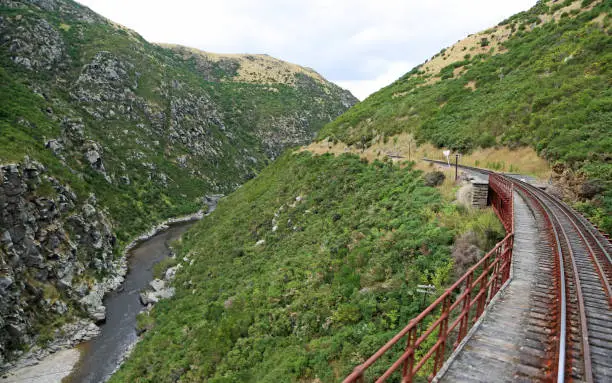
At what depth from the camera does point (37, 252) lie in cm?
3606

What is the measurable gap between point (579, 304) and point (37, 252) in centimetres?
4737

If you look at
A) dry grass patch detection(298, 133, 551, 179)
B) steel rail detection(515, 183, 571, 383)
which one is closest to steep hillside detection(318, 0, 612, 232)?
dry grass patch detection(298, 133, 551, 179)

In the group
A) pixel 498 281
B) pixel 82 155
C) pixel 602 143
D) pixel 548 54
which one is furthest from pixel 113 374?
pixel 548 54

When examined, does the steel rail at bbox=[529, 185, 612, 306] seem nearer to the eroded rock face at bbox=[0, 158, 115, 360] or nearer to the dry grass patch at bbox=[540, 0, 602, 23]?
the eroded rock face at bbox=[0, 158, 115, 360]

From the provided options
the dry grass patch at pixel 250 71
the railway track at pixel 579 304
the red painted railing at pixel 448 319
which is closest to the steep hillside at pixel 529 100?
the railway track at pixel 579 304

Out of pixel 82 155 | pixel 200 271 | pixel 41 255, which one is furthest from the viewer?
pixel 82 155

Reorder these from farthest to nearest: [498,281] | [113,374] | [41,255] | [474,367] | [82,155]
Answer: [82,155] → [41,255] → [113,374] → [498,281] → [474,367]

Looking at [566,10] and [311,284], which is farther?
[566,10]

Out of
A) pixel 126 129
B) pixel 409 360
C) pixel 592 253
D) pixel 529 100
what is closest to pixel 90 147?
pixel 126 129

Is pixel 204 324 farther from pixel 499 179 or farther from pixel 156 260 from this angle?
pixel 156 260

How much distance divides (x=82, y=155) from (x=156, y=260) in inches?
1188

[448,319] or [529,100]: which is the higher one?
[529,100]

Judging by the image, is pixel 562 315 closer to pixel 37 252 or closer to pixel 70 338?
pixel 70 338

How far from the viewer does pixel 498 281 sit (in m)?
9.48
